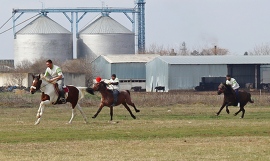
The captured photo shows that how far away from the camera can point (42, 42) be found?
132 meters

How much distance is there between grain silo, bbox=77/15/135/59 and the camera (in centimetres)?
13688

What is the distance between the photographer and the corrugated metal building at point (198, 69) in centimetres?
10212

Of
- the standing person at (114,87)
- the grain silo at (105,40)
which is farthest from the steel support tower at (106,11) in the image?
the standing person at (114,87)

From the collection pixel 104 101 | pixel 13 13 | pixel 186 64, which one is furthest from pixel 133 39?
pixel 104 101

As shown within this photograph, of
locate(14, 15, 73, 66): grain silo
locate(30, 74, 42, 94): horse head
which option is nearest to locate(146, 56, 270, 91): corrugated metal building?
locate(14, 15, 73, 66): grain silo

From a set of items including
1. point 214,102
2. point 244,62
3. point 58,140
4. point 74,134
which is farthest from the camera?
point 244,62

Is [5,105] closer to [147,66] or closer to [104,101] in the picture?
[104,101]

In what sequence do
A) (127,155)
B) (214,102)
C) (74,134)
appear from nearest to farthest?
1. (127,155)
2. (74,134)
3. (214,102)

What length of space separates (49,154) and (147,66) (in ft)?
313

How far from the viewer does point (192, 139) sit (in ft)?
76.0

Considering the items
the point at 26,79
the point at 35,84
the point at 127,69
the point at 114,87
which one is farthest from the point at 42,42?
the point at 35,84

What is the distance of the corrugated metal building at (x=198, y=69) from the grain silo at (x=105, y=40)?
30834mm

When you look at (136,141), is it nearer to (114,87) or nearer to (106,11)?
(114,87)

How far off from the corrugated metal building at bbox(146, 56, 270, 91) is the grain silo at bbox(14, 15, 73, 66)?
99.1 ft
